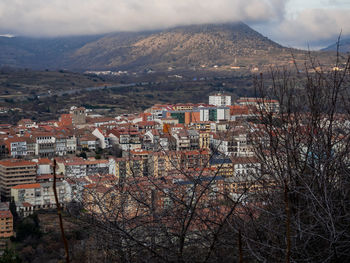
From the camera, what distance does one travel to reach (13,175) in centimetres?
1384

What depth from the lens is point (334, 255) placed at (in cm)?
191

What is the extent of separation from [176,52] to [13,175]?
54.4 meters

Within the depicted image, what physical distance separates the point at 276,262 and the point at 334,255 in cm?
25

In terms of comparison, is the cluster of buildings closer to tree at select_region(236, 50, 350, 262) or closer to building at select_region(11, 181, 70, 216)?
building at select_region(11, 181, 70, 216)

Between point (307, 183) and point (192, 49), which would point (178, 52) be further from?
point (307, 183)

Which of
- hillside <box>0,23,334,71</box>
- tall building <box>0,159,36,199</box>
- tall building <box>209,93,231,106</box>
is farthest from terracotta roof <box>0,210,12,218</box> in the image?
hillside <box>0,23,334,71</box>

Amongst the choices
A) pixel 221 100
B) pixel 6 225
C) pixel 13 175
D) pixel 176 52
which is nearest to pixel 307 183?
pixel 6 225

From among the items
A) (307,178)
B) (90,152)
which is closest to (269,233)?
(307,178)

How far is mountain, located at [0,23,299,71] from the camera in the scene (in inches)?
2314

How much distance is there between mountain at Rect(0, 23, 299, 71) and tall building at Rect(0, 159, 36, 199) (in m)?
33.7

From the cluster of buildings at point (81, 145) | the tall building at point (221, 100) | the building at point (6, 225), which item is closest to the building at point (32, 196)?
the cluster of buildings at point (81, 145)

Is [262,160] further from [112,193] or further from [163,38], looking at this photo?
[163,38]

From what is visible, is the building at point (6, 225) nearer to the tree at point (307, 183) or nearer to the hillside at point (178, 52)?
the tree at point (307, 183)

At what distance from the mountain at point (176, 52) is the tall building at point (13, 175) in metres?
33.7
